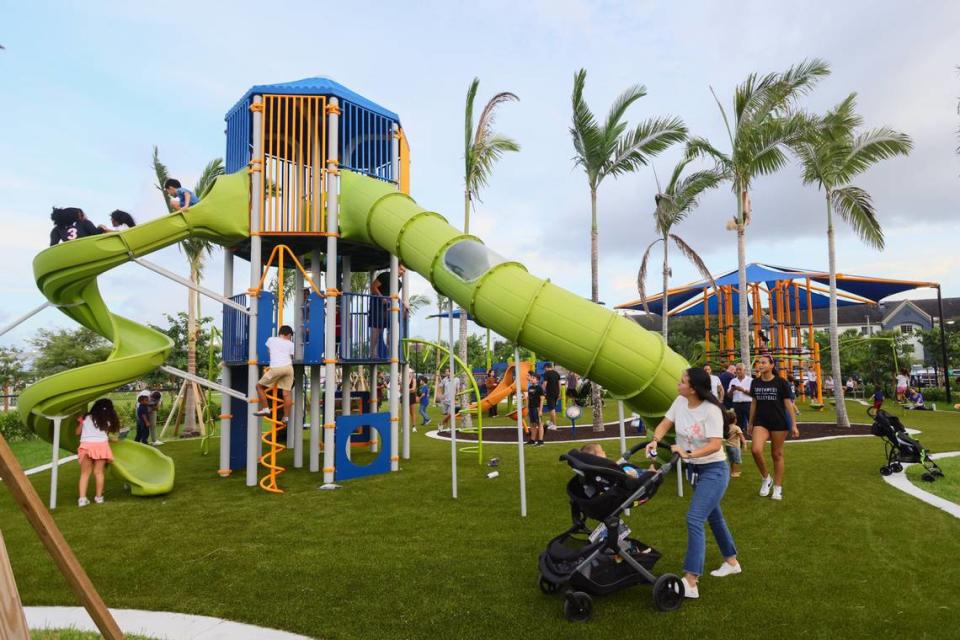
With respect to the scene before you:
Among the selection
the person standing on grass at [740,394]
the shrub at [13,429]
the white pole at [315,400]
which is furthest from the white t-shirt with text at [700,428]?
the shrub at [13,429]

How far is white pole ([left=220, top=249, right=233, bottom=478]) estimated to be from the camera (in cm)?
1080

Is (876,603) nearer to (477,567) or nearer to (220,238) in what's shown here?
(477,567)

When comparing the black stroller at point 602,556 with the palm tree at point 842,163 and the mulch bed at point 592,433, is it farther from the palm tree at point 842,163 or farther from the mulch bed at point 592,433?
the palm tree at point 842,163

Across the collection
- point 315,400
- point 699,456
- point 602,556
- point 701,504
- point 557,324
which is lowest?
point 602,556

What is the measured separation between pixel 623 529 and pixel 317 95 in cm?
920

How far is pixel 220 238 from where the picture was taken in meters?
10.4

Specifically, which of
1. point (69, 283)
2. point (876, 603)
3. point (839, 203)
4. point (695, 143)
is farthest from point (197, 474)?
point (839, 203)

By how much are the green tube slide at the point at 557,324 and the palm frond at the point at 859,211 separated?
45.8 ft

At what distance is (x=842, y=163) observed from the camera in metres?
17.1

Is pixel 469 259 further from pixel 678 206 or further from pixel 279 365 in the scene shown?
pixel 678 206

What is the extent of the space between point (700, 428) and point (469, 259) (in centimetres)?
435

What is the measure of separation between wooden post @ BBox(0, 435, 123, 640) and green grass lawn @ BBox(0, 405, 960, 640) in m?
2.12

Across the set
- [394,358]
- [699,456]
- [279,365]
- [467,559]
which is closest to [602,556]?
[699,456]

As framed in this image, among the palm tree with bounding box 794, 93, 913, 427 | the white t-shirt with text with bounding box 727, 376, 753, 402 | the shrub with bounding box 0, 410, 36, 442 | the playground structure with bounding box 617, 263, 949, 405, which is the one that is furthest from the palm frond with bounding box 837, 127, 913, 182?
the shrub with bounding box 0, 410, 36, 442
